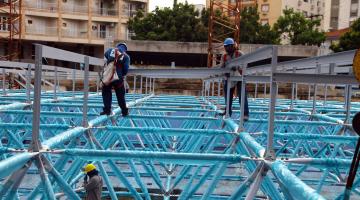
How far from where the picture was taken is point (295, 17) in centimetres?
3812

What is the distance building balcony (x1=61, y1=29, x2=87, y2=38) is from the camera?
42.2 m

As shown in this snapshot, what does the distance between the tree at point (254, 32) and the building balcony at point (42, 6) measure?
17.7m

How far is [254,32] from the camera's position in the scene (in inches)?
1497

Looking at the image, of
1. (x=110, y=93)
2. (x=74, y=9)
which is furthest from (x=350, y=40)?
(x=110, y=93)

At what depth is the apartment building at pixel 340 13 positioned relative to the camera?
61094 mm

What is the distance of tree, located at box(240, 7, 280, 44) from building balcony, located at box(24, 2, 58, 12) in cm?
1766

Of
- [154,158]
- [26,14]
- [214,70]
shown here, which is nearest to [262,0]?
[26,14]

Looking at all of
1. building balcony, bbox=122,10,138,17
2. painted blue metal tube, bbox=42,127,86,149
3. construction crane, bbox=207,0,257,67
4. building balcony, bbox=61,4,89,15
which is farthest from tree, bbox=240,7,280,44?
painted blue metal tube, bbox=42,127,86,149

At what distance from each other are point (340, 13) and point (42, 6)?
1637 inches

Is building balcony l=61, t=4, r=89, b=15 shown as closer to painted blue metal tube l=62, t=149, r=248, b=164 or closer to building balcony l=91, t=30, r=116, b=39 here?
building balcony l=91, t=30, r=116, b=39

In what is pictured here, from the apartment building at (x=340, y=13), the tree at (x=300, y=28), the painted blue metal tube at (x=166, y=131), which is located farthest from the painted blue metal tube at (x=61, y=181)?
the apartment building at (x=340, y=13)

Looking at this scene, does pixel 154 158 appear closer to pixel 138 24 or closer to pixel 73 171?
pixel 73 171

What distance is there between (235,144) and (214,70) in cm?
188

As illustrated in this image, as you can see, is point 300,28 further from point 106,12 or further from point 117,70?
point 117,70
